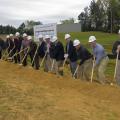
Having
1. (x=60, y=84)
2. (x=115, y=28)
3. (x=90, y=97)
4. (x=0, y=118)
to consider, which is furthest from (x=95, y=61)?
(x=115, y=28)

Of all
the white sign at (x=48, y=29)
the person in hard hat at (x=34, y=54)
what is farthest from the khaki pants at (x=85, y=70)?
the white sign at (x=48, y=29)

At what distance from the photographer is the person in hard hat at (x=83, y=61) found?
729 inches

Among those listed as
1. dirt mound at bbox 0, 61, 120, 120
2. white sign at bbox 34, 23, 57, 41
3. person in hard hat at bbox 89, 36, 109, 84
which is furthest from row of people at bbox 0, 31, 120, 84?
dirt mound at bbox 0, 61, 120, 120

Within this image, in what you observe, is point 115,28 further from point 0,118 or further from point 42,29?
point 0,118

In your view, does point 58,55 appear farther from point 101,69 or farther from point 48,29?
point 48,29

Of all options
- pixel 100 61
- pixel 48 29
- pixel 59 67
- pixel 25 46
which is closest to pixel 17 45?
pixel 25 46

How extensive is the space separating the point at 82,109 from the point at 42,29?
55.0ft

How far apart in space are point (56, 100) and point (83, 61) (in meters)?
6.32

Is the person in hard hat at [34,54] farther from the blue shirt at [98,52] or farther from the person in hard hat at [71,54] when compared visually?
the blue shirt at [98,52]

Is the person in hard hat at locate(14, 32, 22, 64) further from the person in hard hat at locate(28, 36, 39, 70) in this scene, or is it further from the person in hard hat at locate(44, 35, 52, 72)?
the person in hard hat at locate(44, 35, 52, 72)

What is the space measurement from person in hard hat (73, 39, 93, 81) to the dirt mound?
7.16 ft

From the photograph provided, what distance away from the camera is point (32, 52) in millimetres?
23219

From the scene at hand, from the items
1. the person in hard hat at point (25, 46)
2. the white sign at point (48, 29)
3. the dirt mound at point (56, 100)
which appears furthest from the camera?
the white sign at point (48, 29)

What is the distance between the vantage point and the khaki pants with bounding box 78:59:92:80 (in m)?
18.7
